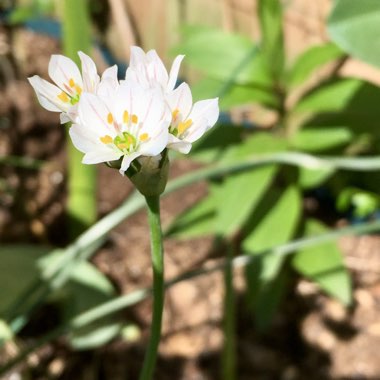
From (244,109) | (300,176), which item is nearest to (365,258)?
(300,176)

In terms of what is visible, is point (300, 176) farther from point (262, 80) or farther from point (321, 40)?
point (321, 40)

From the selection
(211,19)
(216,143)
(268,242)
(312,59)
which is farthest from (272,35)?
(211,19)

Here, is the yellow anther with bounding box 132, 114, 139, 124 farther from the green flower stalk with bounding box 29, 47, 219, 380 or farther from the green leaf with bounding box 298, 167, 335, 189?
the green leaf with bounding box 298, 167, 335, 189

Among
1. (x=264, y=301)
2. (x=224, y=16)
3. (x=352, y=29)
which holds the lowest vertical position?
(x=264, y=301)

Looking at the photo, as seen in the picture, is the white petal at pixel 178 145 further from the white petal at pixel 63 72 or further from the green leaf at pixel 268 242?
the green leaf at pixel 268 242

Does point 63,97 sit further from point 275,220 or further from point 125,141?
point 275,220

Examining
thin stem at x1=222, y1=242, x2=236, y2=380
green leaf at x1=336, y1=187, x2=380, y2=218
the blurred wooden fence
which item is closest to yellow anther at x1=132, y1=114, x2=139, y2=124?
thin stem at x1=222, y1=242, x2=236, y2=380
